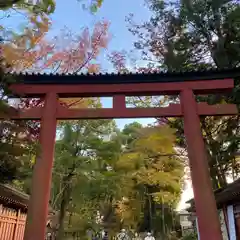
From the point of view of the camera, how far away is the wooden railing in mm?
8820

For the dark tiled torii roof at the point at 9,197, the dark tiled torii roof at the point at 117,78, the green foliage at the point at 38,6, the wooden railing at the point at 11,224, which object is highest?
the dark tiled torii roof at the point at 117,78

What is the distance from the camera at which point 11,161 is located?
17.1 feet

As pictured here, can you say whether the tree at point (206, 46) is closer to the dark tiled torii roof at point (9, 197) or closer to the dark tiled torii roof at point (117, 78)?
the dark tiled torii roof at point (117, 78)

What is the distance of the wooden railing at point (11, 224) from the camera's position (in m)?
8.82

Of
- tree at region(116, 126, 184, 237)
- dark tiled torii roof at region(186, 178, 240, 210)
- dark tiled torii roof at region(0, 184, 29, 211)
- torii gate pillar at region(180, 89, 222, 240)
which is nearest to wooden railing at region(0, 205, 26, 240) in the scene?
dark tiled torii roof at region(0, 184, 29, 211)

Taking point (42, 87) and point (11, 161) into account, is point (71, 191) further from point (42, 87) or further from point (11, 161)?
point (11, 161)

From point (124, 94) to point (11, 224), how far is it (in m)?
6.40

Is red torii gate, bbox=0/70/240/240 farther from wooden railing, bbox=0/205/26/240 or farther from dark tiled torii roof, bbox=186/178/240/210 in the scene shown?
wooden railing, bbox=0/205/26/240

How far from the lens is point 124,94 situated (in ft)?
22.9

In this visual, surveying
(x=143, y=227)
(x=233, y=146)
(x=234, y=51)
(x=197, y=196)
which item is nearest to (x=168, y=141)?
(x=233, y=146)

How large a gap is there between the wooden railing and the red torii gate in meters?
3.73

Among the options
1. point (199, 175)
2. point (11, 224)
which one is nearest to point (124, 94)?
point (199, 175)

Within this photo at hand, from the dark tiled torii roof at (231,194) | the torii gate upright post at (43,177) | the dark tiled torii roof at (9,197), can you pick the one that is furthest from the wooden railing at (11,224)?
the dark tiled torii roof at (231,194)

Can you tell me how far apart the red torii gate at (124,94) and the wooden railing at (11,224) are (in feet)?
12.3
